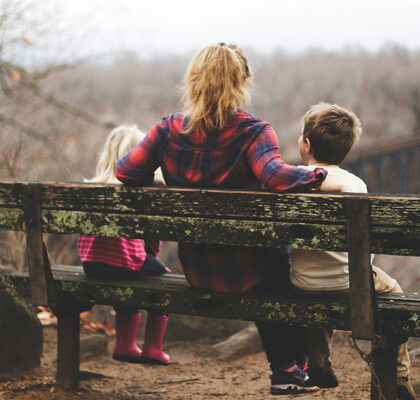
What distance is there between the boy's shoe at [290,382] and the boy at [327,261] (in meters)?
0.12

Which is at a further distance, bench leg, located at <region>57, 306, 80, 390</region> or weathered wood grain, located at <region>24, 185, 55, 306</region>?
bench leg, located at <region>57, 306, 80, 390</region>

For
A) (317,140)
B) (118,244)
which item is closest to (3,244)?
(118,244)

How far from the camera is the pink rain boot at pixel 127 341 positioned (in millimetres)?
3589

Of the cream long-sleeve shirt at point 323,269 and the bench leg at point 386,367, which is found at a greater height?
the cream long-sleeve shirt at point 323,269

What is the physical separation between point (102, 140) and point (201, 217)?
9408 mm

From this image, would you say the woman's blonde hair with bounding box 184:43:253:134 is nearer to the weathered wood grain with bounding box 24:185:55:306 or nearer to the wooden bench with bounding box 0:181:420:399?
the wooden bench with bounding box 0:181:420:399

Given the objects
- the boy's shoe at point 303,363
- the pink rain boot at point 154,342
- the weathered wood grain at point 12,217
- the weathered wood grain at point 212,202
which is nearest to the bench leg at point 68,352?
the pink rain boot at point 154,342

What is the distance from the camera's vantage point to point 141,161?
9.50 feet

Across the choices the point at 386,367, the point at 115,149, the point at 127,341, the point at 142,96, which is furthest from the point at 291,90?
the point at 386,367

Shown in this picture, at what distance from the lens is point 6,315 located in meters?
3.72

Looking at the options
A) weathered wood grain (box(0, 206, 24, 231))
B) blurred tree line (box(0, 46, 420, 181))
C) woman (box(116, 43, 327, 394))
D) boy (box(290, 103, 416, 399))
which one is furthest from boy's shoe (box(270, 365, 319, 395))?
blurred tree line (box(0, 46, 420, 181))

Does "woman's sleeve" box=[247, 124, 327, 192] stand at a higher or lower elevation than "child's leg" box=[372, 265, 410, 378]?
higher

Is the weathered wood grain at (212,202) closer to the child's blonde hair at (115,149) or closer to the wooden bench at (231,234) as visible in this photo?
the wooden bench at (231,234)

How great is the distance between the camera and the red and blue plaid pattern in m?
2.74
